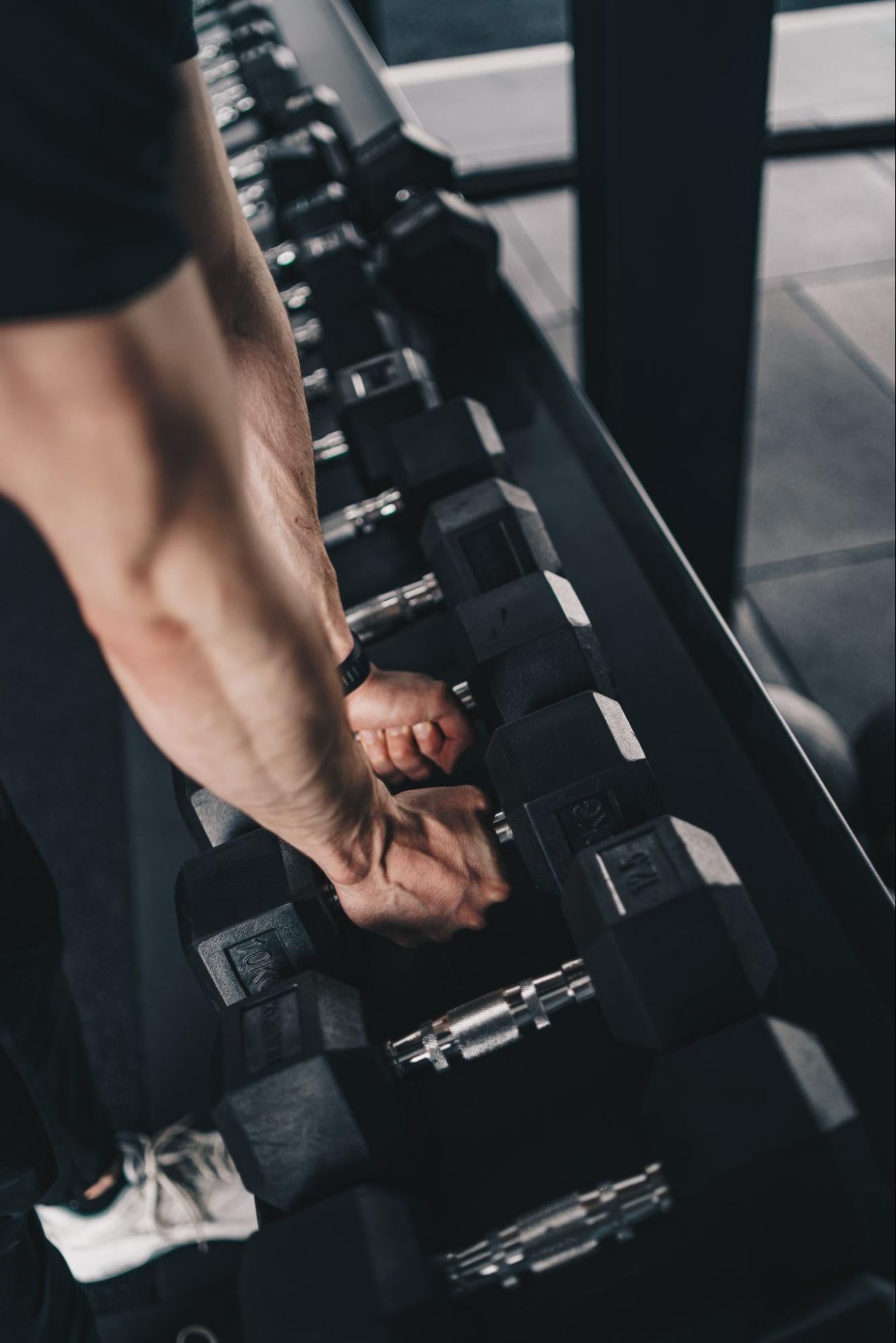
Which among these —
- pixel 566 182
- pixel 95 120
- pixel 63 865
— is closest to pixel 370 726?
pixel 95 120

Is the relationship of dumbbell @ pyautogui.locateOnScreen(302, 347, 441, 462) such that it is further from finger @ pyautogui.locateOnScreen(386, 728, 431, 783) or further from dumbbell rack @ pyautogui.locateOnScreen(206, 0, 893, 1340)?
finger @ pyautogui.locateOnScreen(386, 728, 431, 783)

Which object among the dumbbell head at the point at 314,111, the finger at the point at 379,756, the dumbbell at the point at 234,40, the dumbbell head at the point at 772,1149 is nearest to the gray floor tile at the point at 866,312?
the dumbbell head at the point at 314,111

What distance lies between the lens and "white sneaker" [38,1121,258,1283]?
123 cm

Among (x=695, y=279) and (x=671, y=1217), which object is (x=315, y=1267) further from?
(x=695, y=279)

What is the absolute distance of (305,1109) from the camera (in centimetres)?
73

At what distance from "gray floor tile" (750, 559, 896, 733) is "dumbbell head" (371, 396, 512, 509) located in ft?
2.72

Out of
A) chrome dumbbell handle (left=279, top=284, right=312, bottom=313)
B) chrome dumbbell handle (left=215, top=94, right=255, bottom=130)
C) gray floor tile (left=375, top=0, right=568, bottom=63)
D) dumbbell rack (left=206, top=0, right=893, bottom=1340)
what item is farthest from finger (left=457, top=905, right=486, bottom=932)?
gray floor tile (left=375, top=0, right=568, bottom=63)

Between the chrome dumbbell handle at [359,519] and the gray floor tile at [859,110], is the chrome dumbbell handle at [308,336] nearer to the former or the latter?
the chrome dumbbell handle at [359,519]

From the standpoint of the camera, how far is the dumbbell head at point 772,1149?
645 millimetres

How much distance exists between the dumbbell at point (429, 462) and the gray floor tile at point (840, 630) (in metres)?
0.83

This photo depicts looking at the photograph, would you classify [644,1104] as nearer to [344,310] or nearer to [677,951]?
[677,951]

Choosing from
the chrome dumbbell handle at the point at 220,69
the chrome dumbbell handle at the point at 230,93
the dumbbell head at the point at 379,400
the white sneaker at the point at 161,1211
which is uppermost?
the chrome dumbbell handle at the point at 220,69

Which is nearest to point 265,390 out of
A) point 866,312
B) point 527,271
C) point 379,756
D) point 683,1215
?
point 379,756

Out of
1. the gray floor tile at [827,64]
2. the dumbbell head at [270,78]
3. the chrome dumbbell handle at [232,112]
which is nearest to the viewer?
the dumbbell head at [270,78]
